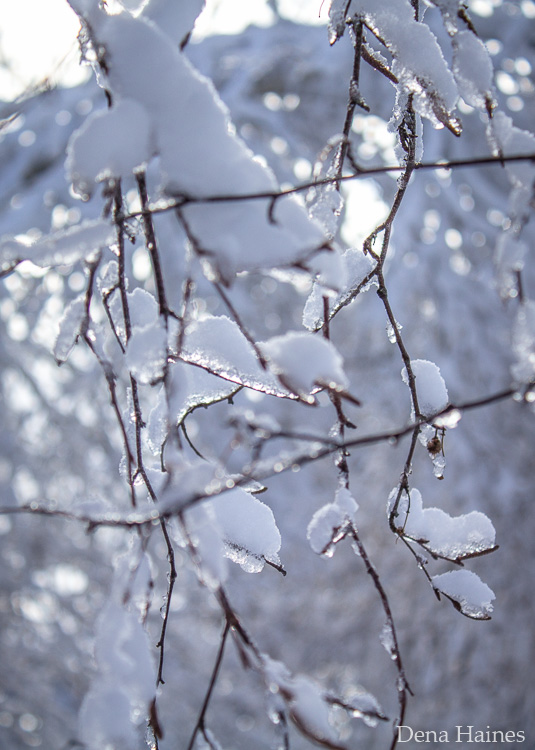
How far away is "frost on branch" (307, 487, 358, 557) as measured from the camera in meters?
0.63

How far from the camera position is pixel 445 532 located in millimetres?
673

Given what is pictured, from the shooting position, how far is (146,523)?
1.56 feet

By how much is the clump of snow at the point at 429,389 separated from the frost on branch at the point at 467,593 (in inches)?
7.9

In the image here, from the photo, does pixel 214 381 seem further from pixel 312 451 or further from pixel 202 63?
pixel 202 63

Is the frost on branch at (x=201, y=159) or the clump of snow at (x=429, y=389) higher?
the frost on branch at (x=201, y=159)

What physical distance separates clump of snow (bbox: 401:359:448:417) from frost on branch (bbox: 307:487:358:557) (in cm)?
15

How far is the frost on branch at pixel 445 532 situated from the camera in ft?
2.12

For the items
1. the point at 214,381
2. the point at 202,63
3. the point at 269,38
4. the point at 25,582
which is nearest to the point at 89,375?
the point at 25,582

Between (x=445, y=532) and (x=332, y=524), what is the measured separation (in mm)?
153

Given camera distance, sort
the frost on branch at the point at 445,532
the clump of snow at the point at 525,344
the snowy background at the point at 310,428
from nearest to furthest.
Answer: the clump of snow at the point at 525,344
the frost on branch at the point at 445,532
the snowy background at the point at 310,428

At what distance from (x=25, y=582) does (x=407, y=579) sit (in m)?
2.38

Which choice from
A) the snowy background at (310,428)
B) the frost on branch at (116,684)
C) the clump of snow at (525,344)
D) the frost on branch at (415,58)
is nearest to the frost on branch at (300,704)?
the frost on branch at (116,684)

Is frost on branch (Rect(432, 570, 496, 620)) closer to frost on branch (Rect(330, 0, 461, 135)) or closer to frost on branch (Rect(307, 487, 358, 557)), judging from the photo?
frost on branch (Rect(307, 487, 358, 557))

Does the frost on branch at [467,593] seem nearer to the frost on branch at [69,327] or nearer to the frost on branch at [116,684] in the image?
the frost on branch at [116,684]
